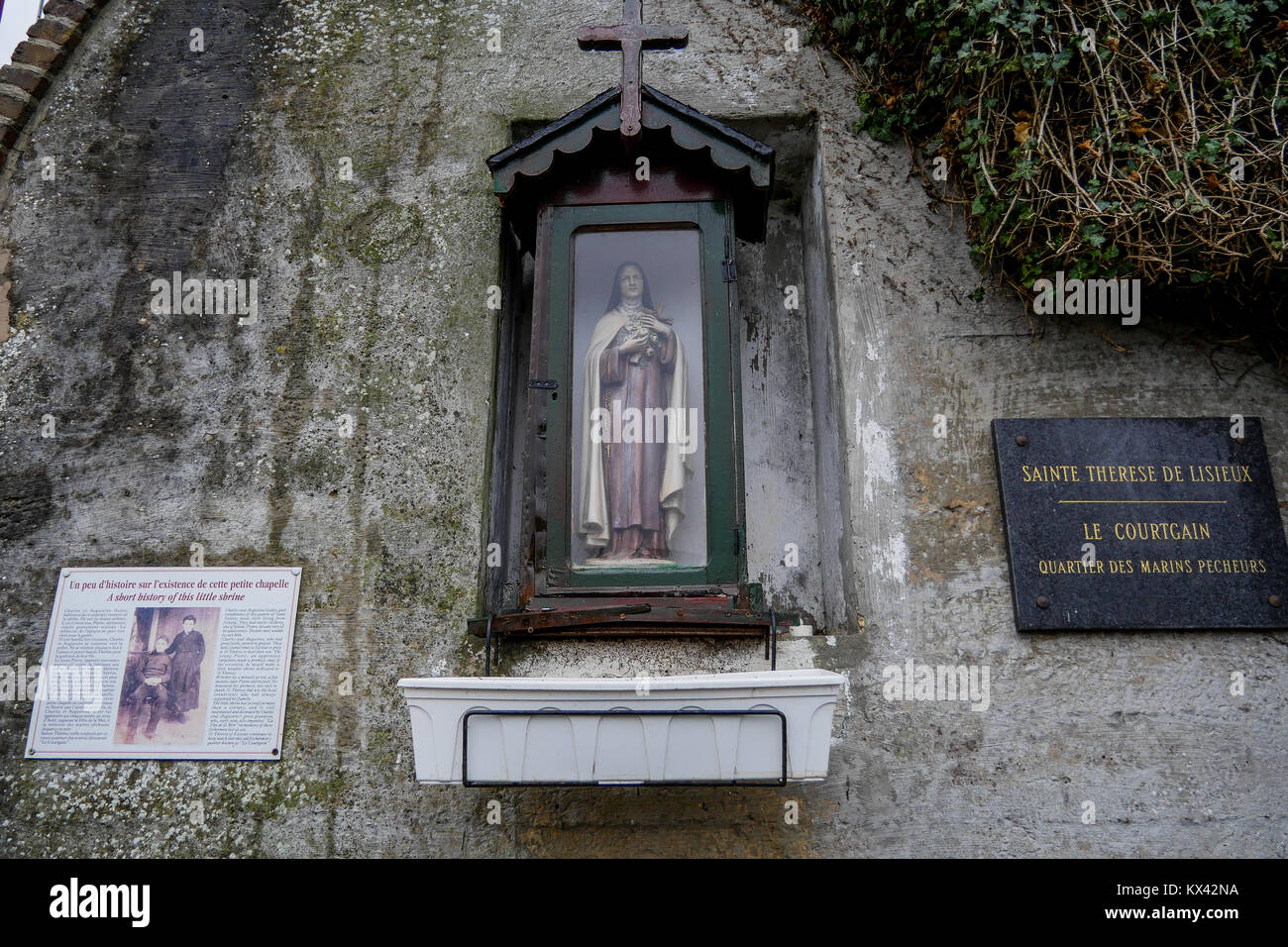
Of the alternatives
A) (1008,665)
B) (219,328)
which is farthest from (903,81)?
(219,328)

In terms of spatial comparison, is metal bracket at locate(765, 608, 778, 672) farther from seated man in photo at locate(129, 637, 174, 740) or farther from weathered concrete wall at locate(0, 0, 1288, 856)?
seated man in photo at locate(129, 637, 174, 740)

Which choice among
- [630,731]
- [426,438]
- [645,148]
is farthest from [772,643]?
[645,148]

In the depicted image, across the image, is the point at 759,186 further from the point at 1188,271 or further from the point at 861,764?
the point at 861,764

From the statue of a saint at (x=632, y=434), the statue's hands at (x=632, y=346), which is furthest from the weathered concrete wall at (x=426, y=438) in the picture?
the statue's hands at (x=632, y=346)

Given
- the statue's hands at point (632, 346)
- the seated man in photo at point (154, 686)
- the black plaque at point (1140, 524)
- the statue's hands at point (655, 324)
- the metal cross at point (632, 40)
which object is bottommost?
the seated man in photo at point (154, 686)

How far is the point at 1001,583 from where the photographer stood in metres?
3.32

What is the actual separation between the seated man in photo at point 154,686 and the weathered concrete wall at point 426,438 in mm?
158

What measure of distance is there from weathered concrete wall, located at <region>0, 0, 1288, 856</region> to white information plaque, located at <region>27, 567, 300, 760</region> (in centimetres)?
8

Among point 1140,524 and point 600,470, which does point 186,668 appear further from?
point 1140,524

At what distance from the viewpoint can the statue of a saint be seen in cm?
323

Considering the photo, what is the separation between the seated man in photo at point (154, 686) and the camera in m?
3.28

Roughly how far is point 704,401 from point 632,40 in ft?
4.39

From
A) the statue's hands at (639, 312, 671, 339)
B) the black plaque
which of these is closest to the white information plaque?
the statue's hands at (639, 312, 671, 339)

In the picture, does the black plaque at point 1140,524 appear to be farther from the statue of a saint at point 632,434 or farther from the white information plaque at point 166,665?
the white information plaque at point 166,665
